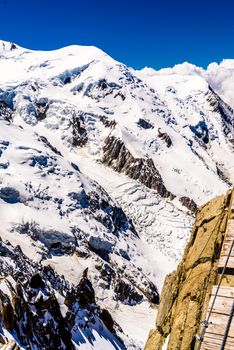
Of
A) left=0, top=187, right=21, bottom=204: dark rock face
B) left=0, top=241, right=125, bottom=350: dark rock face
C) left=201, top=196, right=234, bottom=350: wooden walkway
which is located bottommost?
left=0, top=241, right=125, bottom=350: dark rock face

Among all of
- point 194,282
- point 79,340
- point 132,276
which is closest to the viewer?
point 194,282

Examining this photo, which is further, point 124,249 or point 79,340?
point 124,249

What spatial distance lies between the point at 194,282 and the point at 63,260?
466ft

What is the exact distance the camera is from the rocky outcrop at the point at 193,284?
12086 millimetres

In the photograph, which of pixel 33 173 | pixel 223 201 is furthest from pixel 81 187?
pixel 223 201

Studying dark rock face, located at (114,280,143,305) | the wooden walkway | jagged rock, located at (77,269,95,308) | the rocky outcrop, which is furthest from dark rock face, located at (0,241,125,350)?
dark rock face, located at (114,280,143,305)

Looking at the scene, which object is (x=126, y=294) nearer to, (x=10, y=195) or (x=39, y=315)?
(x=10, y=195)

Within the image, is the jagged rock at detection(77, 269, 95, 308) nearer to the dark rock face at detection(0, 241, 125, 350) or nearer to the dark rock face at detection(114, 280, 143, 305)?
the dark rock face at detection(0, 241, 125, 350)

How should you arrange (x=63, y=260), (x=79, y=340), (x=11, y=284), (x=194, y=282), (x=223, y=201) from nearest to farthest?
(x=194, y=282)
(x=223, y=201)
(x=11, y=284)
(x=79, y=340)
(x=63, y=260)

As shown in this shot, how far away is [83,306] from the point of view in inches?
2507

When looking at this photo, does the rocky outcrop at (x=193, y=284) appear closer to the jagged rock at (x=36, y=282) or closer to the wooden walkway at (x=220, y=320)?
the wooden walkway at (x=220, y=320)

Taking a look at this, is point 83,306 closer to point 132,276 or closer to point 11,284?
point 11,284

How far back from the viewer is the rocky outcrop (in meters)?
12.1

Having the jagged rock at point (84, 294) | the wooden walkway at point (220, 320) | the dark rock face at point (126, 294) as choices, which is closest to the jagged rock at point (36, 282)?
the jagged rock at point (84, 294)
